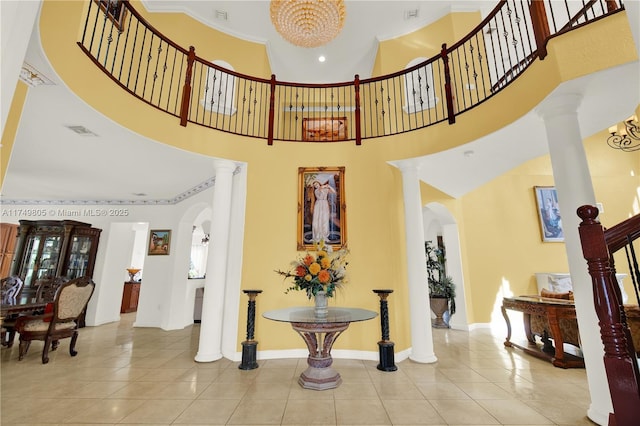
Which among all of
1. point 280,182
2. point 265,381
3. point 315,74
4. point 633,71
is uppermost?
point 315,74

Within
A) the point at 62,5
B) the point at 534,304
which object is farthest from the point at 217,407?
the point at 534,304

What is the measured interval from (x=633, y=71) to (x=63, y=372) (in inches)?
260

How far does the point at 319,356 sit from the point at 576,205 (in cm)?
290

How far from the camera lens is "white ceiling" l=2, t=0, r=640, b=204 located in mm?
2846

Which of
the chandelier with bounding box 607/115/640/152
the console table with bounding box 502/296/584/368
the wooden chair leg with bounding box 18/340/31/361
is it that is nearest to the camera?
the console table with bounding box 502/296/584/368

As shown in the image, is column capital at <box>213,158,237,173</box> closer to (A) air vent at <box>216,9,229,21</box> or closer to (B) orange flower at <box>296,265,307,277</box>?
(B) orange flower at <box>296,265,307,277</box>

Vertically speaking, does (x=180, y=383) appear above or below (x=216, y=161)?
below

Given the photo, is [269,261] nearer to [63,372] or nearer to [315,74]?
[63,372]

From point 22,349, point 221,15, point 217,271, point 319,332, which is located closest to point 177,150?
point 217,271

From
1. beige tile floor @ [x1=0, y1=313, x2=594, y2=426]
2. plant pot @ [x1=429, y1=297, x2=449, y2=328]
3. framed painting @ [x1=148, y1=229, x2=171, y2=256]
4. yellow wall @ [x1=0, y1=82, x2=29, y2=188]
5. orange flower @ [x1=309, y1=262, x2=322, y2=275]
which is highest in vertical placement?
yellow wall @ [x1=0, y1=82, x2=29, y2=188]

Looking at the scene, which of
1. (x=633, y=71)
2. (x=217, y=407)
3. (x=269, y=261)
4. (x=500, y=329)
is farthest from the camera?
(x=500, y=329)

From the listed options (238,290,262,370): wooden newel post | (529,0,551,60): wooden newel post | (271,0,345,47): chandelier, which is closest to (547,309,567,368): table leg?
(529,0,551,60): wooden newel post

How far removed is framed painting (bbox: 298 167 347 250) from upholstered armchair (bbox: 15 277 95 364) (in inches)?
133

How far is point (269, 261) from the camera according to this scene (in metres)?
4.24
